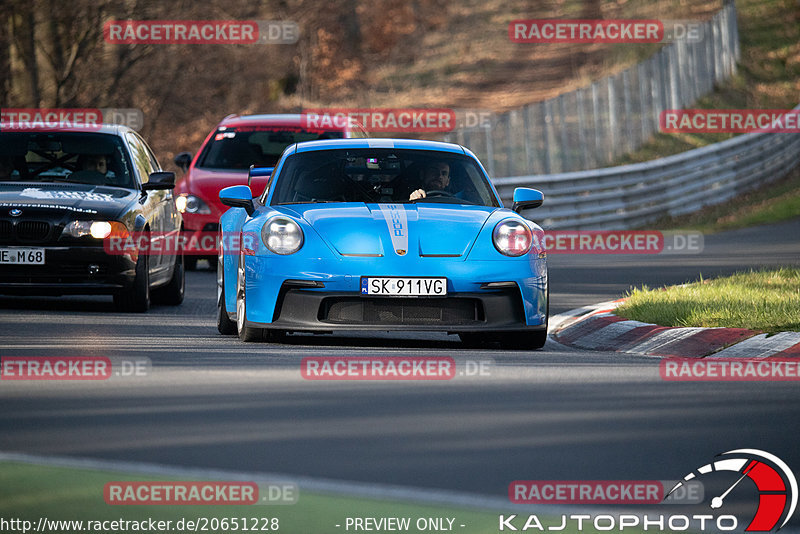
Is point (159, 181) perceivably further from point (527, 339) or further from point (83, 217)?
point (527, 339)

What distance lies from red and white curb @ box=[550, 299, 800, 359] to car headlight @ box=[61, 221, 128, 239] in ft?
12.4

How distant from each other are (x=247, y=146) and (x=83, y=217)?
600cm

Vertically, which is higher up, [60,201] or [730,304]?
[60,201]

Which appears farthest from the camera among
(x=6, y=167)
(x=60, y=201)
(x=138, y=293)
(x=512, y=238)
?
(x=6, y=167)

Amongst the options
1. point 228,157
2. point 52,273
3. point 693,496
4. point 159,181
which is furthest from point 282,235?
point 228,157

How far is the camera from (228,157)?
19.4 metres

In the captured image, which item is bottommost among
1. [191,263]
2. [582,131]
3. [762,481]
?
[191,263]

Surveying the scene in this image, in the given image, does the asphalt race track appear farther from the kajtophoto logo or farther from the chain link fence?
the chain link fence

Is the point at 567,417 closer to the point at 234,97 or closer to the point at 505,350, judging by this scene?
the point at 505,350

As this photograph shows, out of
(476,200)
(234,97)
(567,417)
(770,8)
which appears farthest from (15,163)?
(770,8)

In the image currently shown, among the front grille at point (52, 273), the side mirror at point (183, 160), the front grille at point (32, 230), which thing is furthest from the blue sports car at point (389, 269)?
the side mirror at point (183, 160)

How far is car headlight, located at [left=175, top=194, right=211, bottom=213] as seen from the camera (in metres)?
19.0

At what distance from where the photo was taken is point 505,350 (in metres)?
10.9

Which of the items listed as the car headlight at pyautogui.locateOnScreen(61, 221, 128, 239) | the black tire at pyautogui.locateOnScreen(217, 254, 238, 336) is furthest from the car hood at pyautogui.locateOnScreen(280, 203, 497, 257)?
the car headlight at pyautogui.locateOnScreen(61, 221, 128, 239)
